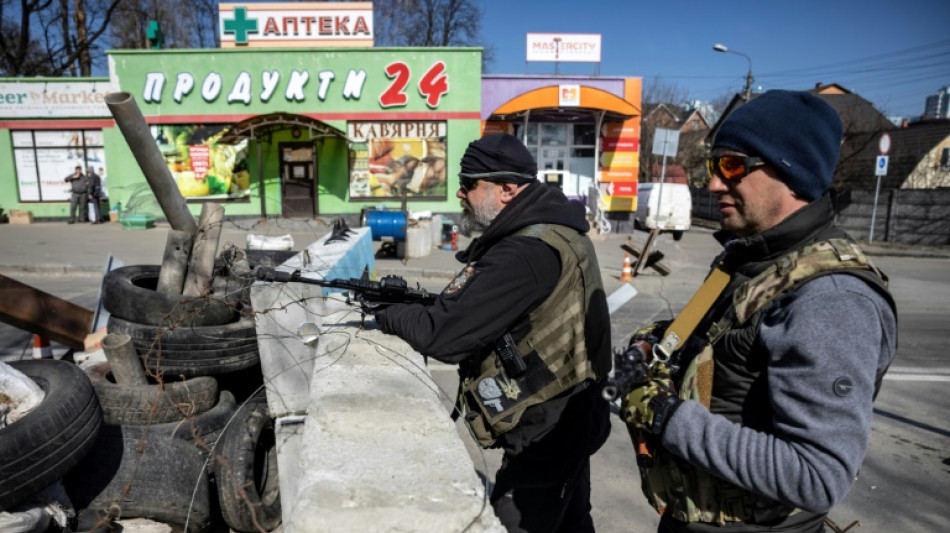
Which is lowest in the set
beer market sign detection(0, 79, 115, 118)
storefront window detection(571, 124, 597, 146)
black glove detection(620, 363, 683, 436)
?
black glove detection(620, 363, 683, 436)

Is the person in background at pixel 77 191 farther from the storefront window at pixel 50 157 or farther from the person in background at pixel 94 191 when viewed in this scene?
the storefront window at pixel 50 157

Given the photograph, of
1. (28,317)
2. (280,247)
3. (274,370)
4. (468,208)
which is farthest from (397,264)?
(468,208)

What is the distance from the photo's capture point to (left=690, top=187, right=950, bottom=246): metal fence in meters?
17.9

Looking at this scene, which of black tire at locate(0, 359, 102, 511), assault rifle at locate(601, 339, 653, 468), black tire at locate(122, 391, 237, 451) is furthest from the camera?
black tire at locate(122, 391, 237, 451)

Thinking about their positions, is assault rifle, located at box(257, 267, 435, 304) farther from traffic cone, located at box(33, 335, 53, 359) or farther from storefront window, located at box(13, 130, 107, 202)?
storefront window, located at box(13, 130, 107, 202)

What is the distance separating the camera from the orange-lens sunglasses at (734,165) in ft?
4.79

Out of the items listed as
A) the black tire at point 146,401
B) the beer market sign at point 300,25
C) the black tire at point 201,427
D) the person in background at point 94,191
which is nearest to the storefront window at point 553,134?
the beer market sign at point 300,25

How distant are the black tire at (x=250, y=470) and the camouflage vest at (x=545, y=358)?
1.55 meters

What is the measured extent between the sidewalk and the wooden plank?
377 cm

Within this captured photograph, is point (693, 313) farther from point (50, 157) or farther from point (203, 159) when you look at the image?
point (50, 157)

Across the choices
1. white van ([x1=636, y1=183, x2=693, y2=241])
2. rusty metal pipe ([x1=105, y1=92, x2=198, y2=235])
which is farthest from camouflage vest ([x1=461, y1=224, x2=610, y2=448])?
white van ([x1=636, y1=183, x2=693, y2=241])

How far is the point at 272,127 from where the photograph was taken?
18.2 meters

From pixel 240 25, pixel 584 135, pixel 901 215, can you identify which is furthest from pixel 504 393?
pixel 901 215

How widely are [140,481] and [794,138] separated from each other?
3323 mm
